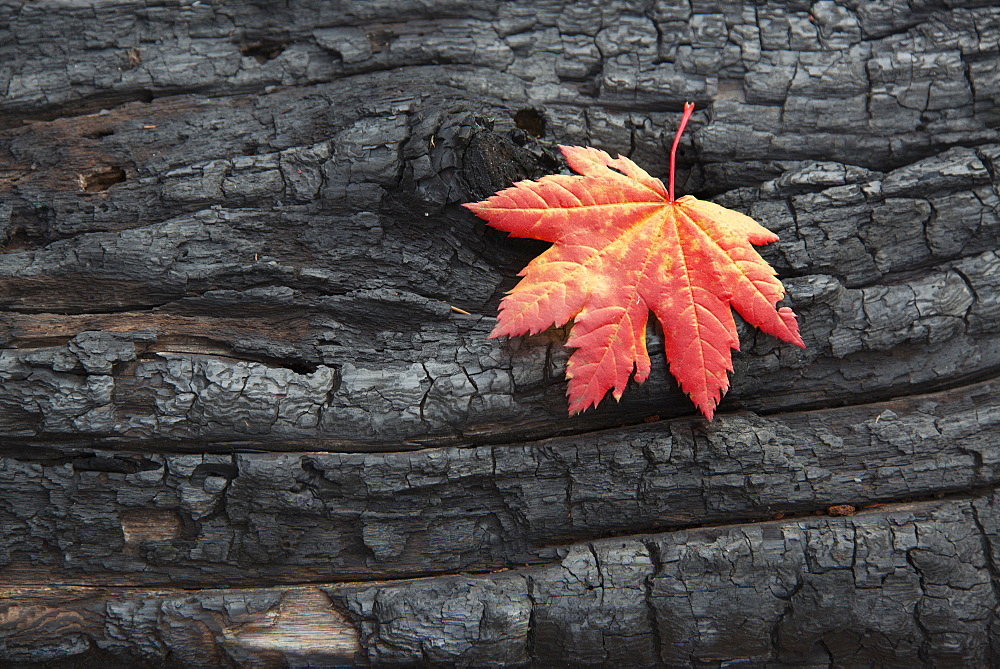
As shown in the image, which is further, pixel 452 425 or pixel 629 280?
pixel 452 425

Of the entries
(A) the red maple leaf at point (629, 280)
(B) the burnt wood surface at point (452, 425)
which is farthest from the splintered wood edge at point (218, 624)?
(A) the red maple leaf at point (629, 280)

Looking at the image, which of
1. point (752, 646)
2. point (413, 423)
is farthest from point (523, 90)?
point (752, 646)

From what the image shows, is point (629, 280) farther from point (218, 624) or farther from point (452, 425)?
point (218, 624)

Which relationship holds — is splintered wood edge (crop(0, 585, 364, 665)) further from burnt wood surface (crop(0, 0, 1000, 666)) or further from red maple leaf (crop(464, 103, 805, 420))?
red maple leaf (crop(464, 103, 805, 420))

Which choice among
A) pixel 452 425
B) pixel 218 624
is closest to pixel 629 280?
pixel 452 425

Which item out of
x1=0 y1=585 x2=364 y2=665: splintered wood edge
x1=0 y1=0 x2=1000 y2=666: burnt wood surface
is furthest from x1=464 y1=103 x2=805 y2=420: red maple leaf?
x1=0 y1=585 x2=364 y2=665: splintered wood edge

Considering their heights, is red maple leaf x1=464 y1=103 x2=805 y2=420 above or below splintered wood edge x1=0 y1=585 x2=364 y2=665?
above
